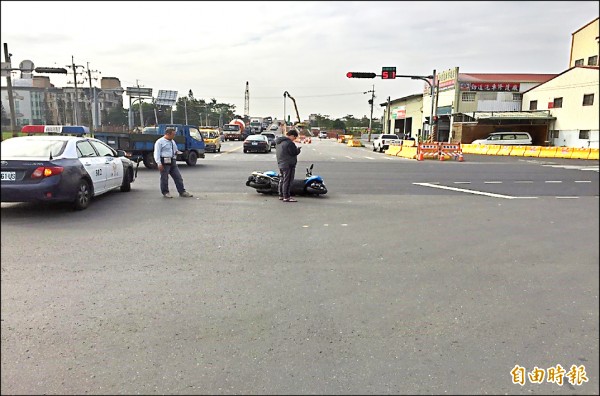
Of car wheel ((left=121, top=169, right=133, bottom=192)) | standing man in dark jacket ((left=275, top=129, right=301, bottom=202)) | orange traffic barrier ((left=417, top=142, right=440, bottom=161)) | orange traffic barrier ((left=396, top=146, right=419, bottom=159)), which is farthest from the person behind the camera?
orange traffic barrier ((left=396, top=146, right=419, bottom=159))

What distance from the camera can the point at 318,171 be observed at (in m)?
15.9

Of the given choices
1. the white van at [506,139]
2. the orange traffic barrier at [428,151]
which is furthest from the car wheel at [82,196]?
the white van at [506,139]

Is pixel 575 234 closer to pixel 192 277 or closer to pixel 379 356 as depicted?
pixel 379 356

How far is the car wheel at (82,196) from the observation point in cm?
683

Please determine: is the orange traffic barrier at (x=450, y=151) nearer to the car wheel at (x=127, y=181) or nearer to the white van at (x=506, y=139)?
the white van at (x=506, y=139)

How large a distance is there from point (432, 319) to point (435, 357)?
0.57 m

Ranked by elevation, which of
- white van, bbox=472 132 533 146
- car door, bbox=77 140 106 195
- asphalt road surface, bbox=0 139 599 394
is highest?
white van, bbox=472 132 533 146

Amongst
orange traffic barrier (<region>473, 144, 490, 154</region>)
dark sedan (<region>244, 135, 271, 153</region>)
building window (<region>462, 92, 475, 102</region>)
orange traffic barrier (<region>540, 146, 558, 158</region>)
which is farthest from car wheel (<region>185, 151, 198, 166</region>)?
building window (<region>462, 92, 475, 102</region>)

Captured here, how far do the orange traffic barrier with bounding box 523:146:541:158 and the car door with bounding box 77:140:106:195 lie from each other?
24.1m

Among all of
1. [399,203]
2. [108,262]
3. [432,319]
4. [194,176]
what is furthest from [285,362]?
[194,176]

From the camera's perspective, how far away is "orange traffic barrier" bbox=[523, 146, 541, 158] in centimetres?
2428

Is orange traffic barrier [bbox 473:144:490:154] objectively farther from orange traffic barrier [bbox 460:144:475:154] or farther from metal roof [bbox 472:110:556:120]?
metal roof [bbox 472:110:556:120]

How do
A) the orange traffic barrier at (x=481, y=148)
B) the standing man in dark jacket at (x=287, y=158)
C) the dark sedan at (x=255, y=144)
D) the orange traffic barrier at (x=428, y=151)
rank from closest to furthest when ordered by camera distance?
the standing man in dark jacket at (x=287, y=158) < the orange traffic barrier at (x=428, y=151) < the dark sedan at (x=255, y=144) < the orange traffic barrier at (x=481, y=148)

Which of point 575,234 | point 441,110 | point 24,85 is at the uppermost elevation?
point 441,110
